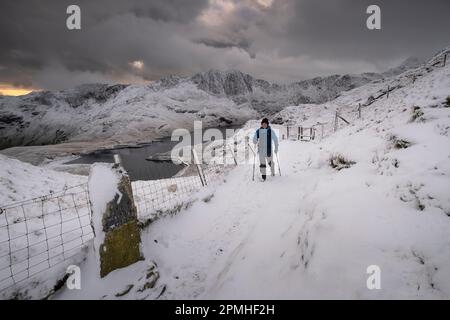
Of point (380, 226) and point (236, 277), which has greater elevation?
point (380, 226)

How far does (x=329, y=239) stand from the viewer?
12.5ft

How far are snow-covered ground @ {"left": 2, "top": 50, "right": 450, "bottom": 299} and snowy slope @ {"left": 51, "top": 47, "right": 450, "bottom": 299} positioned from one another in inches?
0.6

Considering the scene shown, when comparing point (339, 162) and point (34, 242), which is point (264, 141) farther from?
point (34, 242)

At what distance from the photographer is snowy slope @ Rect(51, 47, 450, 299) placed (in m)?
3.05

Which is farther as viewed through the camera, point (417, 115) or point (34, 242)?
point (417, 115)

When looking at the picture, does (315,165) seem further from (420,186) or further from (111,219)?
(111,219)

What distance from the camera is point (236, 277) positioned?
412 centimetres

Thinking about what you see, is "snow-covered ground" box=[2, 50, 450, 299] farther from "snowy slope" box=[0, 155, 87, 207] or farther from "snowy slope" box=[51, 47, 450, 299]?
"snowy slope" box=[0, 155, 87, 207]

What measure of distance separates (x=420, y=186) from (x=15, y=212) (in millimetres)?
12009

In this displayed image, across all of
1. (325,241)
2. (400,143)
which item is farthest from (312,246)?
(400,143)

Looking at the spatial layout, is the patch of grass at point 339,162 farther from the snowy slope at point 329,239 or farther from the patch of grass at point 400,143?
the patch of grass at point 400,143

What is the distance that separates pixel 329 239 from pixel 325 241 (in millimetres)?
79

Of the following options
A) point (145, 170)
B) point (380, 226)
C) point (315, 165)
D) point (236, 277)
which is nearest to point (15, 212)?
point (236, 277)
